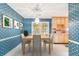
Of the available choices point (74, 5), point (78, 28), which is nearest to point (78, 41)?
point (78, 28)

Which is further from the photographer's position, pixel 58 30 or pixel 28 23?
pixel 28 23

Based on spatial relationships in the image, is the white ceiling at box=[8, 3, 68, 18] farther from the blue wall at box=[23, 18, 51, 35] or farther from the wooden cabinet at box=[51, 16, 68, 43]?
the blue wall at box=[23, 18, 51, 35]

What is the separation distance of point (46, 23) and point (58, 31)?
1357 millimetres

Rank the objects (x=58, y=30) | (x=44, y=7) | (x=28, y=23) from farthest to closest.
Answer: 1. (x=28, y=23)
2. (x=58, y=30)
3. (x=44, y=7)

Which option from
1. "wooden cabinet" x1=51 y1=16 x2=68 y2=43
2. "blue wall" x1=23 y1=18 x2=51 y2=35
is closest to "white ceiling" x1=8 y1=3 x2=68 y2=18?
"wooden cabinet" x1=51 y1=16 x2=68 y2=43

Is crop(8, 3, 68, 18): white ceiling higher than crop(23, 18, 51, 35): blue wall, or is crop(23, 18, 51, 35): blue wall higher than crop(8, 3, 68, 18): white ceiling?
crop(8, 3, 68, 18): white ceiling

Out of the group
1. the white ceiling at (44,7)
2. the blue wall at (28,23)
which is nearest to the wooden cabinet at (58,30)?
the blue wall at (28,23)

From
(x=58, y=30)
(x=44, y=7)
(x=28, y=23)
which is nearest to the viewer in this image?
(x=44, y=7)

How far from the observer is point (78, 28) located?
10.6 feet

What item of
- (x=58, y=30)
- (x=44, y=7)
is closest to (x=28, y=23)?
(x=58, y=30)

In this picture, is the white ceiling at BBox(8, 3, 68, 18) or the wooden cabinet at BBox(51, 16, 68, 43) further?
the wooden cabinet at BBox(51, 16, 68, 43)

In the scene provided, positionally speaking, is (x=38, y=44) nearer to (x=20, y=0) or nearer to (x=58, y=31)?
(x=20, y=0)

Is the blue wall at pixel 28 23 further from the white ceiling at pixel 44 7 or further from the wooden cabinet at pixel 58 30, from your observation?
the white ceiling at pixel 44 7

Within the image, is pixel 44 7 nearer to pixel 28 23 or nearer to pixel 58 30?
pixel 58 30
